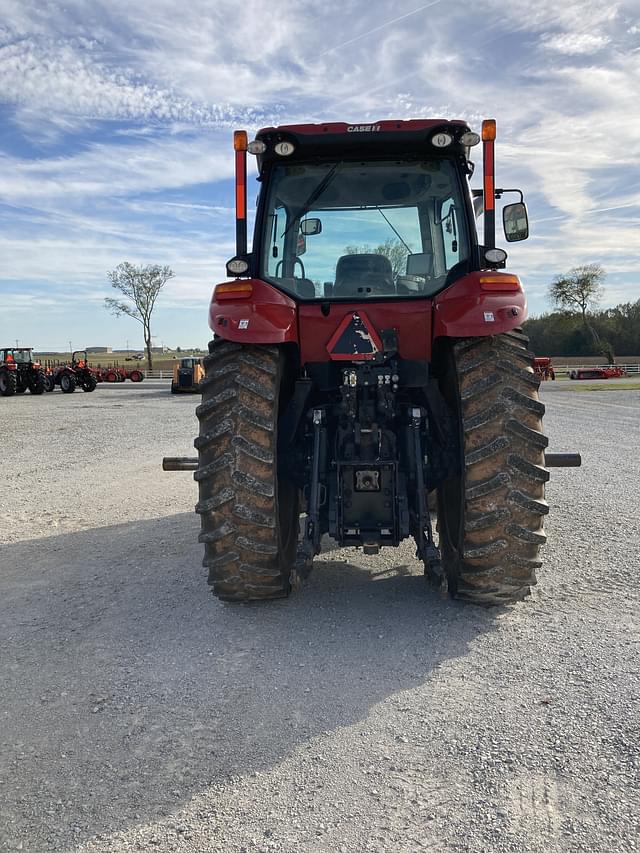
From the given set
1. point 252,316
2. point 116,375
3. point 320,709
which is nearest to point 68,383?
point 116,375

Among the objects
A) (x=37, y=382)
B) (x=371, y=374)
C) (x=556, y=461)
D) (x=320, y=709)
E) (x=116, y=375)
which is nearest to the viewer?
(x=320, y=709)

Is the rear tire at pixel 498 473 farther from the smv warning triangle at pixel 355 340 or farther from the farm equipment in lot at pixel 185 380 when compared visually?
the farm equipment in lot at pixel 185 380

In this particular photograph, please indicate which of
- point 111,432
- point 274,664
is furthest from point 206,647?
point 111,432

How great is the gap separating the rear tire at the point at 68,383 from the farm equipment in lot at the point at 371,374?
3164 centimetres

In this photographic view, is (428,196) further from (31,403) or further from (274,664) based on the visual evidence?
(31,403)

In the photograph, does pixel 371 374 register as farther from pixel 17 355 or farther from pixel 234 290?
pixel 17 355

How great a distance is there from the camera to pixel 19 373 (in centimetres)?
3212

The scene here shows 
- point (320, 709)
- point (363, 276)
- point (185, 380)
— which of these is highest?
point (363, 276)

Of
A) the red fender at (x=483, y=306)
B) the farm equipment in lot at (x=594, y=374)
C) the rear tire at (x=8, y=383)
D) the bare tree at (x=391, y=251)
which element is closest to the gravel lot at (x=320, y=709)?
the red fender at (x=483, y=306)

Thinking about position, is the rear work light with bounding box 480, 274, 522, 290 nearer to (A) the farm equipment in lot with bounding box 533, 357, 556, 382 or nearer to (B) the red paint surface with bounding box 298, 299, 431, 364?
(B) the red paint surface with bounding box 298, 299, 431, 364

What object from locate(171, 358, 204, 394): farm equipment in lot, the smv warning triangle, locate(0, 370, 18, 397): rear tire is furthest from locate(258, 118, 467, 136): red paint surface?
locate(0, 370, 18, 397): rear tire

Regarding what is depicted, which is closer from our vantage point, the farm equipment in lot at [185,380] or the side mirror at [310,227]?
the side mirror at [310,227]

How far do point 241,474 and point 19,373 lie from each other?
31.3 meters

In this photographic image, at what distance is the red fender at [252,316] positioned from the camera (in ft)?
Result: 12.7
